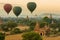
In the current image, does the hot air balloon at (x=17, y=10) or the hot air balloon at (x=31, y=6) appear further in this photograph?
the hot air balloon at (x=17, y=10)

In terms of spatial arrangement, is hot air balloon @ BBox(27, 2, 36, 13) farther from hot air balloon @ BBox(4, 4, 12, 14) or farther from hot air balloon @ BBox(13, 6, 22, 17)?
hot air balloon @ BBox(4, 4, 12, 14)

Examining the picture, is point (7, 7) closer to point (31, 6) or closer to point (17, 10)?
point (17, 10)

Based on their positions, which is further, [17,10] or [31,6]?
[17,10]

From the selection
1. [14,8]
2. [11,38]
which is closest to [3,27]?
[14,8]

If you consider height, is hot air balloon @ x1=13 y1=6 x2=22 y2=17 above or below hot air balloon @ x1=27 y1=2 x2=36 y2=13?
below

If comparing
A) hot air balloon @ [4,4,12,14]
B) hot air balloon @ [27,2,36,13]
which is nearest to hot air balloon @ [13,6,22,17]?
hot air balloon @ [4,4,12,14]

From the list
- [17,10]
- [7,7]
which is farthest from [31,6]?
[7,7]

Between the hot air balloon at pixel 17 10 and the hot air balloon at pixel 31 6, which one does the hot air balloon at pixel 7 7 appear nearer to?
the hot air balloon at pixel 17 10

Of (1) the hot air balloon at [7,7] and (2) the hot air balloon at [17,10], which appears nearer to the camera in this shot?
(1) the hot air balloon at [7,7]

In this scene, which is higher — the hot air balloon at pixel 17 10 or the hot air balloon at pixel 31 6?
the hot air balloon at pixel 31 6

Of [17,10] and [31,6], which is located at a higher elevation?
[31,6]

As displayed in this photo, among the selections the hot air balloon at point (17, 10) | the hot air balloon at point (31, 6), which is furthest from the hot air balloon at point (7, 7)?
the hot air balloon at point (31, 6)
